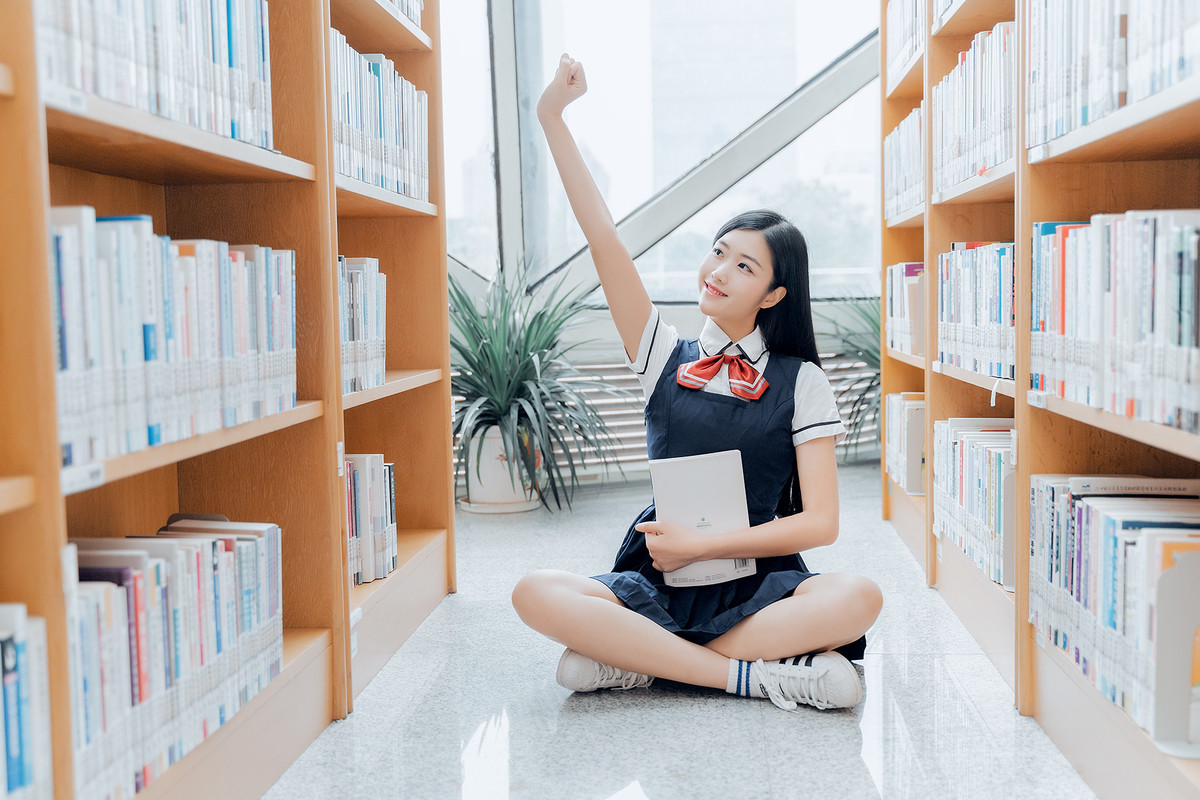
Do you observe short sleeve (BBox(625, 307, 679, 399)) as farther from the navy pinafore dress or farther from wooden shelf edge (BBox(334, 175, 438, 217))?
wooden shelf edge (BBox(334, 175, 438, 217))

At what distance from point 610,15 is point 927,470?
257 centimetres

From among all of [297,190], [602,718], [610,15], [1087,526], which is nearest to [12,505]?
[297,190]

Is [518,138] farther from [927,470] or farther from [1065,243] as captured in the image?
[1065,243]

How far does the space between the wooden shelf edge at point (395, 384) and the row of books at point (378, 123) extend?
427 mm

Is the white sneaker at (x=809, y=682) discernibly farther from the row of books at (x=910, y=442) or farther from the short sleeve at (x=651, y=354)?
the row of books at (x=910, y=442)

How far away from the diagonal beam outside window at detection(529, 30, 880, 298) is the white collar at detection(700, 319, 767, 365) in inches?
94.0

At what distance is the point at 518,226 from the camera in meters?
4.12

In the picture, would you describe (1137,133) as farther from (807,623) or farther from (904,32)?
(904,32)

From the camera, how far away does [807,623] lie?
1.73m

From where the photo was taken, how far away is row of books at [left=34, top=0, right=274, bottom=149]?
1.01m

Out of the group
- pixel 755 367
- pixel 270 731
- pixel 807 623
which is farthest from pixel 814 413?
pixel 270 731

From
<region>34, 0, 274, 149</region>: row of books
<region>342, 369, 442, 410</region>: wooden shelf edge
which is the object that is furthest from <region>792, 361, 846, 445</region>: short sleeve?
<region>34, 0, 274, 149</region>: row of books

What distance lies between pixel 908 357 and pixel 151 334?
2.36 metres

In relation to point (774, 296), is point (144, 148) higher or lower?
higher
